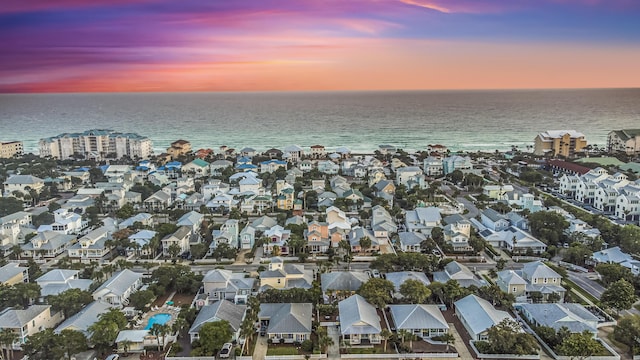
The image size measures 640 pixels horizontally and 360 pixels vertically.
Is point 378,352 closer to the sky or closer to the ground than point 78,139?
closer to the ground

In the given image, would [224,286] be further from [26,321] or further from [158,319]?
[26,321]

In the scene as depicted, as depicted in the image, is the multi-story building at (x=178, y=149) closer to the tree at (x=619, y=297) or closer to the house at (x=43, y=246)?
the house at (x=43, y=246)

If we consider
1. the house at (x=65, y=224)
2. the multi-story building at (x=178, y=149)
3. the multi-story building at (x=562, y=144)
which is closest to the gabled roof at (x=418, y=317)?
the house at (x=65, y=224)

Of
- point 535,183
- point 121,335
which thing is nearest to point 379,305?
point 121,335

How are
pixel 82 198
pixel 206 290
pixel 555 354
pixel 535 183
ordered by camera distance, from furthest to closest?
1. pixel 535 183
2. pixel 82 198
3. pixel 206 290
4. pixel 555 354

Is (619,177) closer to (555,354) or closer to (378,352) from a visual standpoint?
(555,354)

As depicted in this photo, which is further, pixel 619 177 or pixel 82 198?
pixel 619 177

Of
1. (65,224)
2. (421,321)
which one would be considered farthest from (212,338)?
(65,224)
